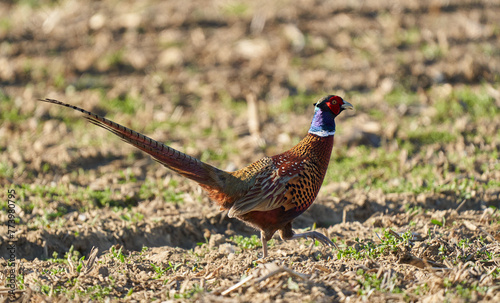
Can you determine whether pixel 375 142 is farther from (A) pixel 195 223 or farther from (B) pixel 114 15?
(B) pixel 114 15

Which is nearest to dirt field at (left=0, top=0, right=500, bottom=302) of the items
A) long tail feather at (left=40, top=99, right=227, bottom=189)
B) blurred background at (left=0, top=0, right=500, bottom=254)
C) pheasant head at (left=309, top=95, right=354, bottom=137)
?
blurred background at (left=0, top=0, right=500, bottom=254)

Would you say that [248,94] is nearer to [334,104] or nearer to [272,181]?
[334,104]

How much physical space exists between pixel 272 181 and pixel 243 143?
2.96m

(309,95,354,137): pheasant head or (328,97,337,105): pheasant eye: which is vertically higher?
(328,97,337,105): pheasant eye

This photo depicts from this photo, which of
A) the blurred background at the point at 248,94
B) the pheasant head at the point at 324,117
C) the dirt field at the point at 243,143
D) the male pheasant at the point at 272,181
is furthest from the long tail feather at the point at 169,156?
the blurred background at the point at 248,94

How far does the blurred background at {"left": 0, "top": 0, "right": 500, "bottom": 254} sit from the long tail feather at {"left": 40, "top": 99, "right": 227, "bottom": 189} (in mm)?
1310

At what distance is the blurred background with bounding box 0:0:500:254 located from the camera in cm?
594

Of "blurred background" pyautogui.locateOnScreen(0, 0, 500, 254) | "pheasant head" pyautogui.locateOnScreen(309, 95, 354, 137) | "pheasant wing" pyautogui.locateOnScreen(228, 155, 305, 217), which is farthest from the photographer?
"blurred background" pyautogui.locateOnScreen(0, 0, 500, 254)

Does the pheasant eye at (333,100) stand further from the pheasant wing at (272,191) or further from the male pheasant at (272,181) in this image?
the pheasant wing at (272,191)

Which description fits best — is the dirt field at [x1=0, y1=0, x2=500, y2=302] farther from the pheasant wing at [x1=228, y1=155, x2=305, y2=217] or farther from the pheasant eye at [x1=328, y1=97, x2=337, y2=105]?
the pheasant eye at [x1=328, y1=97, x2=337, y2=105]

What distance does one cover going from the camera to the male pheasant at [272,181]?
4230 mm

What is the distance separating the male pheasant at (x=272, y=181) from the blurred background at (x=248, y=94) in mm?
1046

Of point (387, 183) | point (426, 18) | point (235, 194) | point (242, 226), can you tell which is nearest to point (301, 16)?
point (426, 18)

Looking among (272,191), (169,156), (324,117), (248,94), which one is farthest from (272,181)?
(248,94)
